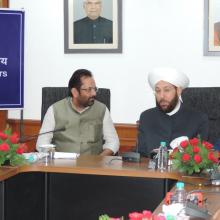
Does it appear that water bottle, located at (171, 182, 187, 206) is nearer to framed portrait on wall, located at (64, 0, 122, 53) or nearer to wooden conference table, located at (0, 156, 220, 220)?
wooden conference table, located at (0, 156, 220, 220)

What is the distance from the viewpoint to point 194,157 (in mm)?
2727

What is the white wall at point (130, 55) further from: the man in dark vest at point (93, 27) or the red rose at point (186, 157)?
the red rose at point (186, 157)

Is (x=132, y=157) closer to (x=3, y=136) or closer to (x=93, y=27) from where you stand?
(x=3, y=136)

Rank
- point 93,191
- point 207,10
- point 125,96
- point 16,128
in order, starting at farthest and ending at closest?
1. point 16,128
2. point 125,96
3. point 207,10
4. point 93,191

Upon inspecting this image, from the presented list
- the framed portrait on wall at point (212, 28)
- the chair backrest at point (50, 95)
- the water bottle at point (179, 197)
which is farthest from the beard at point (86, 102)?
the water bottle at point (179, 197)

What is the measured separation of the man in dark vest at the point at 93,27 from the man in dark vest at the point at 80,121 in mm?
736

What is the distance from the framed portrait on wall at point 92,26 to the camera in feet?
15.0

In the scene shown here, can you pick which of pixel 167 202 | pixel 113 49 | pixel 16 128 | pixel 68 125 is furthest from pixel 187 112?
pixel 16 128

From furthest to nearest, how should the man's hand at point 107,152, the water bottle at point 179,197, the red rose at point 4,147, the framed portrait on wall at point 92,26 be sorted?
the framed portrait on wall at point 92,26 → the man's hand at point 107,152 → the red rose at point 4,147 → the water bottle at point 179,197

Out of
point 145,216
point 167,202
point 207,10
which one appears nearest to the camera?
point 145,216

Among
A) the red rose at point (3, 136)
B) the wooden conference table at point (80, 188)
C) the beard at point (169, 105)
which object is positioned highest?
the beard at point (169, 105)

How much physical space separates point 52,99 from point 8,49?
2.92 ft

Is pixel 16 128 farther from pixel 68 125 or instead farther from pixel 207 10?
pixel 207 10

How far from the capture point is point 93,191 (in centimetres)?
320
